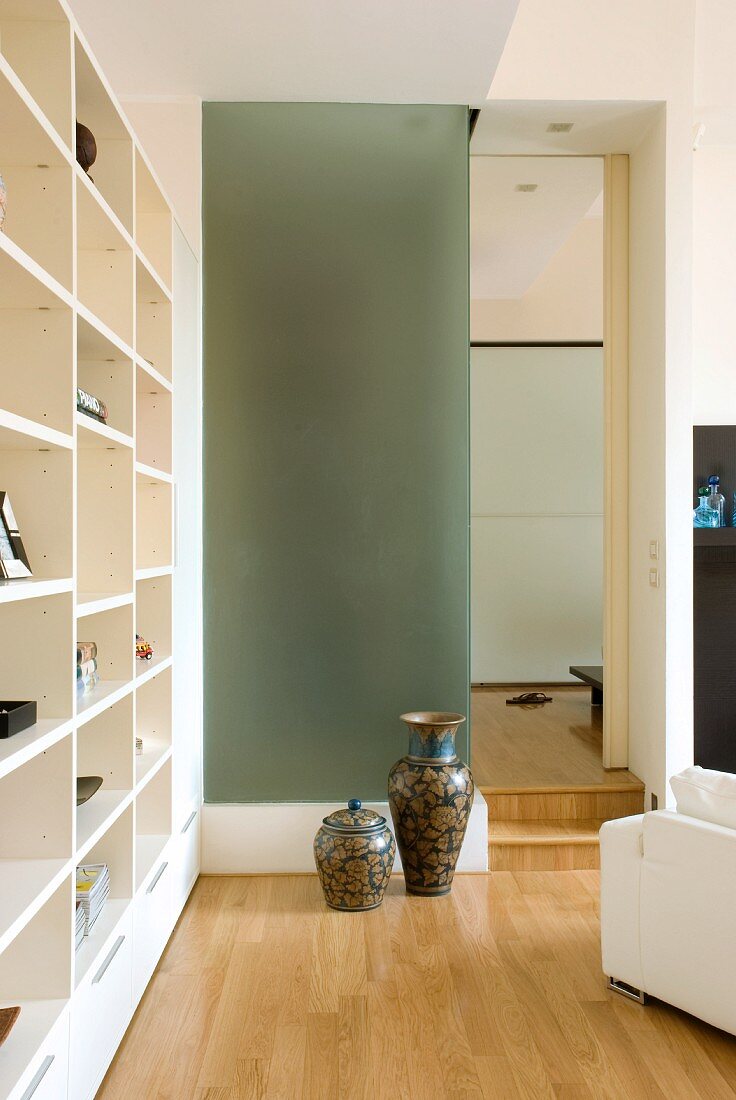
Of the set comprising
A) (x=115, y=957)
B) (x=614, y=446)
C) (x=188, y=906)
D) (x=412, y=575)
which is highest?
(x=614, y=446)

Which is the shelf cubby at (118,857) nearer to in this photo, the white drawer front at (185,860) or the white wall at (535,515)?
the white drawer front at (185,860)

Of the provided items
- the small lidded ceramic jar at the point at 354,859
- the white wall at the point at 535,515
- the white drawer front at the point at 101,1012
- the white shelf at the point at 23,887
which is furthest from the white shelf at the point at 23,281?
the white wall at the point at 535,515

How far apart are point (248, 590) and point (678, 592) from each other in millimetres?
1786

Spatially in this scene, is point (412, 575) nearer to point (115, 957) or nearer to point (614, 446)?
point (614, 446)

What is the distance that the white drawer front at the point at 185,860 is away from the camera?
Result: 330 cm

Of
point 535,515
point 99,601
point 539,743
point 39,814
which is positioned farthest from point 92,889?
point 535,515

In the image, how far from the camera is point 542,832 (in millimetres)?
3957

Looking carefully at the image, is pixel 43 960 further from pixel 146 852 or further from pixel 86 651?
pixel 146 852

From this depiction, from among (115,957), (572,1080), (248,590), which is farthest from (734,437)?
(115,957)

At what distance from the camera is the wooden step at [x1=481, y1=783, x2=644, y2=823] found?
4082mm

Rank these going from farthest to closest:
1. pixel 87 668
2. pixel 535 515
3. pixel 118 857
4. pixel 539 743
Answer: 1. pixel 535 515
2. pixel 539 743
3. pixel 118 857
4. pixel 87 668

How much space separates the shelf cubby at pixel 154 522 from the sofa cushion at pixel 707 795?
1823 mm

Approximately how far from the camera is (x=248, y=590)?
390 centimetres

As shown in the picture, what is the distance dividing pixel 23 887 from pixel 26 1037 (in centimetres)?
29
